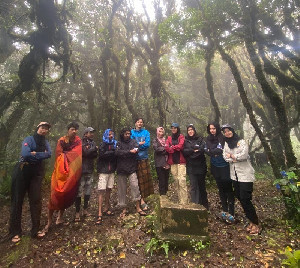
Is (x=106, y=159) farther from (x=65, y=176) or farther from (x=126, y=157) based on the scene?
(x=65, y=176)

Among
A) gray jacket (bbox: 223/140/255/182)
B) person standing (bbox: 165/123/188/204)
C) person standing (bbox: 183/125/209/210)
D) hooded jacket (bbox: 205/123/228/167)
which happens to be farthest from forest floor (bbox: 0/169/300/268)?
hooded jacket (bbox: 205/123/228/167)

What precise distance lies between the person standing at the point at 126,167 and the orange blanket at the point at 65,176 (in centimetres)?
109

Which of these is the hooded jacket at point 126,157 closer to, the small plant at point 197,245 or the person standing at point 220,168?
the person standing at point 220,168

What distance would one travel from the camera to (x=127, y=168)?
581 centimetres

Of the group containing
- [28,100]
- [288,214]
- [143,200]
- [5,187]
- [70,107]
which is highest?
[70,107]

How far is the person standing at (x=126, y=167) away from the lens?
5812 millimetres

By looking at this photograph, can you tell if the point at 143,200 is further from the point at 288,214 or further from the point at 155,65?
the point at 155,65

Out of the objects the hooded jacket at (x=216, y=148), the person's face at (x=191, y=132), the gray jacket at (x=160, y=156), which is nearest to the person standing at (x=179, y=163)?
the gray jacket at (x=160, y=156)

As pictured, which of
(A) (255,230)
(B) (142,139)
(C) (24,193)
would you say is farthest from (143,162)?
(A) (255,230)

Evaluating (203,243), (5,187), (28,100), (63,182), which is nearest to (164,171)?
(203,243)

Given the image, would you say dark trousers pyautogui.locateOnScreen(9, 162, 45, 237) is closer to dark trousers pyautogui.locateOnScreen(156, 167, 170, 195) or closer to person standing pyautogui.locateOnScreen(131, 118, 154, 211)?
person standing pyautogui.locateOnScreen(131, 118, 154, 211)

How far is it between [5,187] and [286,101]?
1713 cm

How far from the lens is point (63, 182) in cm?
516

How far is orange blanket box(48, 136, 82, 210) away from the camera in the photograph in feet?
16.9
